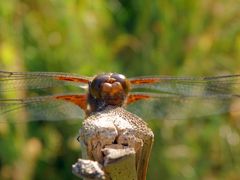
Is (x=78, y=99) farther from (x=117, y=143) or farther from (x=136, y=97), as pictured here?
(x=117, y=143)

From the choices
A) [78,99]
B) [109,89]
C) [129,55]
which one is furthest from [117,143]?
[129,55]

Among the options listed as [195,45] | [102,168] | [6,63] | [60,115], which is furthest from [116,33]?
[102,168]

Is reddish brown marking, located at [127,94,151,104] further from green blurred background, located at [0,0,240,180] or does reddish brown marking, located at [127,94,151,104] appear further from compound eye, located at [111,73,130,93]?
green blurred background, located at [0,0,240,180]

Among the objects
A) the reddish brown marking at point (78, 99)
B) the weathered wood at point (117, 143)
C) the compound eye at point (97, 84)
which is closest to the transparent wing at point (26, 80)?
the reddish brown marking at point (78, 99)

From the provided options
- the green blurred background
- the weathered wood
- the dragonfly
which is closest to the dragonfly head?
the weathered wood

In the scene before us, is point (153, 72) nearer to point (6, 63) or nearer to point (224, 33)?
point (224, 33)

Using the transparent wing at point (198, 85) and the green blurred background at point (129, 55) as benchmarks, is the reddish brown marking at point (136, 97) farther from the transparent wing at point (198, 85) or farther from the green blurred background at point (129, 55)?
the green blurred background at point (129, 55)
